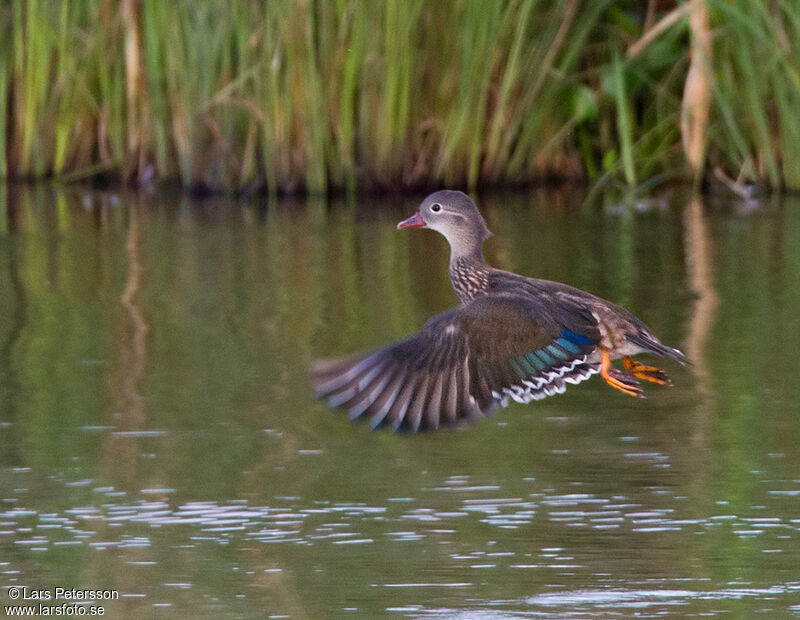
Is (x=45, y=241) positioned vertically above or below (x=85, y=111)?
below

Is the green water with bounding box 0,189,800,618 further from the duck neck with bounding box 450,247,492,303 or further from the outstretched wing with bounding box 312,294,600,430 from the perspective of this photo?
the duck neck with bounding box 450,247,492,303

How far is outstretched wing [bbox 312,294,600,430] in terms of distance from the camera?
4.09 m

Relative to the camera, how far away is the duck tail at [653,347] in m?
4.55

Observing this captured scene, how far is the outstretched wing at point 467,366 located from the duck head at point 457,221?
69 cm

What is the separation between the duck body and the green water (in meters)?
0.31

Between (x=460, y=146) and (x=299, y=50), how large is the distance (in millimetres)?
1144

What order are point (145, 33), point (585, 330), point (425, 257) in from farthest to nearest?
point (145, 33) < point (425, 257) < point (585, 330)

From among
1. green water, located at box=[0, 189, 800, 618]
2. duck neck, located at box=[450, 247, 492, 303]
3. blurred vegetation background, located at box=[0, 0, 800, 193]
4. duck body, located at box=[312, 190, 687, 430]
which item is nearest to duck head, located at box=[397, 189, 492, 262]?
duck neck, located at box=[450, 247, 492, 303]

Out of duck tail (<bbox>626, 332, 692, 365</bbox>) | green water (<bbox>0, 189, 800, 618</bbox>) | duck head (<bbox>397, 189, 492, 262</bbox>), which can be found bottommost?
green water (<bbox>0, 189, 800, 618</bbox>)

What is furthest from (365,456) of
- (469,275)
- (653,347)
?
(653,347)

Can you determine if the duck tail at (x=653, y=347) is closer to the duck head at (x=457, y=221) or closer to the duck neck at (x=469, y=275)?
the duck neck at (x=469, y=275)

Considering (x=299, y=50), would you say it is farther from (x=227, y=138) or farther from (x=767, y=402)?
(x=767, y=402)

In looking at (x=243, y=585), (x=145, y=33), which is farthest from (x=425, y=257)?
(x=243, y=585)

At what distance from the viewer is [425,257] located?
9211 mm
